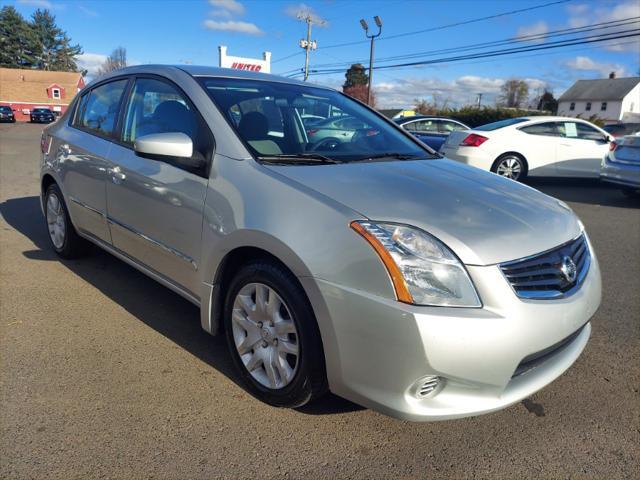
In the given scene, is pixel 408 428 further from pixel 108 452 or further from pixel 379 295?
pixel 108 452

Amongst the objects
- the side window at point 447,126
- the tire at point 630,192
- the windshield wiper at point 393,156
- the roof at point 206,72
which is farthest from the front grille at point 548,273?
the side window at point 447,126

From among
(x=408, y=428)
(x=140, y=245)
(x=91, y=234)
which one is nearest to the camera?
(x=408, y=428)

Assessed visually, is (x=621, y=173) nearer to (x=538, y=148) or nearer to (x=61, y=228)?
(x=538, y=148)

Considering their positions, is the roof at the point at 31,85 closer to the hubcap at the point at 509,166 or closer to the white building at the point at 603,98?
the hubcap at the point at 509,166

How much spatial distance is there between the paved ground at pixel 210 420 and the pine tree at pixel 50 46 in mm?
96004

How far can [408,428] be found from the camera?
2.40 meters

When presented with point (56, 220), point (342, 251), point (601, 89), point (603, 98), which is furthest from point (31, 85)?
point (601, 89)

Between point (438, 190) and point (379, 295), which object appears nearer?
point (379, 295)

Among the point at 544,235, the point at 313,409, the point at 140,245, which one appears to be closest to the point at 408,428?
the point at 313,409

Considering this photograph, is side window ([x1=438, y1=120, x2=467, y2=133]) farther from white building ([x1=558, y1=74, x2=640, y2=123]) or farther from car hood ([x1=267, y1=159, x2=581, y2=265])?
white building ([x1=558, y1=74, x2=640, y2=123])

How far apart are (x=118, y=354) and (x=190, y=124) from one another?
1458mm

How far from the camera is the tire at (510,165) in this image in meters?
9.91

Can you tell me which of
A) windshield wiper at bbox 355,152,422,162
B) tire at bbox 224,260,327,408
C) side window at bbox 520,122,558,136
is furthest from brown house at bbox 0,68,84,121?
tire at bbox 224,260,327,408

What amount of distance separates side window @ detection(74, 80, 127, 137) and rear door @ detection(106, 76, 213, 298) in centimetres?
22
